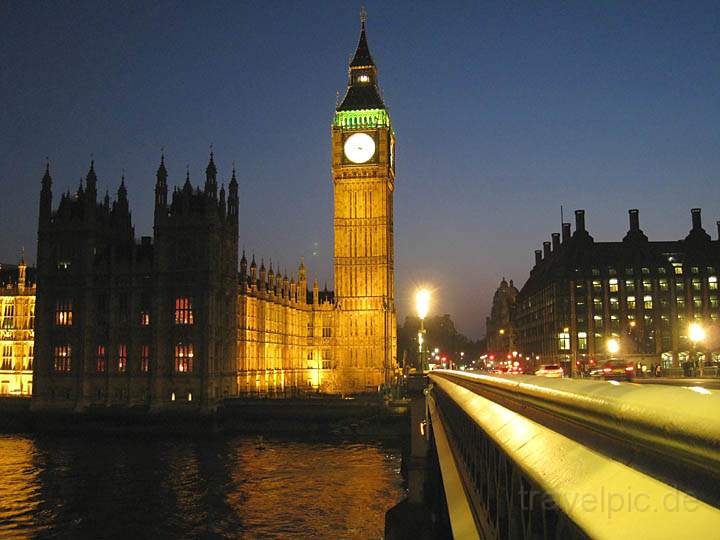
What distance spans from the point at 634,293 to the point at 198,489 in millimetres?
76610

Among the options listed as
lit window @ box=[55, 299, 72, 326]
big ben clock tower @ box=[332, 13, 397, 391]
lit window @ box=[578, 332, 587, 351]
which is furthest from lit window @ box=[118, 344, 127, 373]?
lit window @ box=[578, 332, 587, 351]

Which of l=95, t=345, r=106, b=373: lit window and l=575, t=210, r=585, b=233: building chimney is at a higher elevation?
l=575, t=210, r=585, b=233: building chimney

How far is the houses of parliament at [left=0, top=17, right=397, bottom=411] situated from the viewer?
232 feet

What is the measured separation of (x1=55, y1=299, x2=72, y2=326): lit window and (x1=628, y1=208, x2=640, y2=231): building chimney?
246 ft

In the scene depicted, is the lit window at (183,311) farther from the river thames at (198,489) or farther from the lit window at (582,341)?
the lit window at (582,341)

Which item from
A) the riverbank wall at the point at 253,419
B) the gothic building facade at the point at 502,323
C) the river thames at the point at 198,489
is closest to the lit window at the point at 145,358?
the riverbank wall at the point at 253,419

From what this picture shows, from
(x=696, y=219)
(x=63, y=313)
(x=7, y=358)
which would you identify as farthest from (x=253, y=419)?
(x=696, y=219)

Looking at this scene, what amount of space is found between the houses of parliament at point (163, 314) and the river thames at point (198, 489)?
44.0 feet

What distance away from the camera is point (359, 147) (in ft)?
325

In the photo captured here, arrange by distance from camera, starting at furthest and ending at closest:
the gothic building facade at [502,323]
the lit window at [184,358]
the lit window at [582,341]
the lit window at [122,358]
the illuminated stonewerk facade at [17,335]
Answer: the gothic building facade at [502,323], the lit window at [582,341], the illuminated stonewerk facade at [17,335], the lit window at [122,358], the lit window at [184,358]

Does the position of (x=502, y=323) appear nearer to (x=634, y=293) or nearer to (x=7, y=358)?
(x=634, y=293)

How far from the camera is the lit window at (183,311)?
7062 centimetres

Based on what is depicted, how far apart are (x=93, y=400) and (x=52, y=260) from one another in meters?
15.6

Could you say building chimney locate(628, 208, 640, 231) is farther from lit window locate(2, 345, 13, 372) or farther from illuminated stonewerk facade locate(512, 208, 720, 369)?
lit window locate(2, 345, 13, 372)
